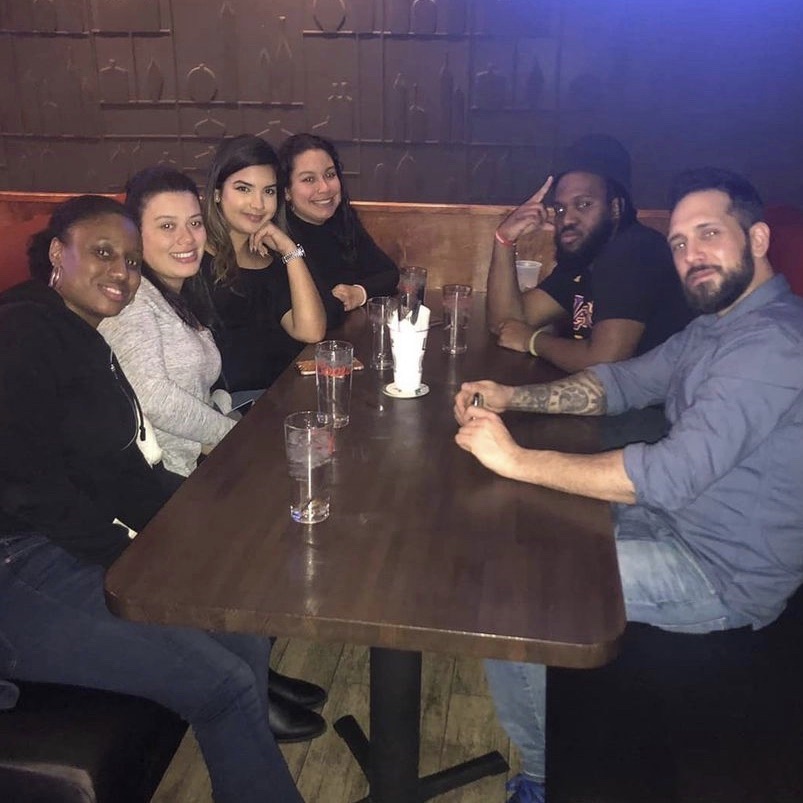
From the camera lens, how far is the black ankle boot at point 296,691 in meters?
2.09

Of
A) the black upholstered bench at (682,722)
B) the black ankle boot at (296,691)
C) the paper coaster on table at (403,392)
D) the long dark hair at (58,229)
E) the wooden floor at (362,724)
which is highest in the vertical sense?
the long dark hair at (58,229)

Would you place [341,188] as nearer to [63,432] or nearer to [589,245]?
[589,245]

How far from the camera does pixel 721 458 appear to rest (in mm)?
1386

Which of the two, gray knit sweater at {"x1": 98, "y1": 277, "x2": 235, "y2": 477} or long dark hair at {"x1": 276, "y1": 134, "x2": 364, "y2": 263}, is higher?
long dark hair at {"x1": 276, "y1": 134, "x2": 364, "y2": 263}

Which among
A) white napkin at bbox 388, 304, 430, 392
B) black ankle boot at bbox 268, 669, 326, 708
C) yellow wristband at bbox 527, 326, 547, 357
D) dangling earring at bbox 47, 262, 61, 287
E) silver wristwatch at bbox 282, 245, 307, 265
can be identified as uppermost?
dangling earring at bbox 47, 262, 61, 287

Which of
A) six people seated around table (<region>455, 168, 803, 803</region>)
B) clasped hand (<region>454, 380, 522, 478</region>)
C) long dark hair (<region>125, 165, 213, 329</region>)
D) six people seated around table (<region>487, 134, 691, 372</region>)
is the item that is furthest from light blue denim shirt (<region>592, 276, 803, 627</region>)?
long dark hair (<region>125, 165, 213, 329</region>)

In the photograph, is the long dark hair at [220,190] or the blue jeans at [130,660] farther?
the long dark hair at [220,190]

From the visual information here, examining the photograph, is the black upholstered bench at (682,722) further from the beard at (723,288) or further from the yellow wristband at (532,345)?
the yellow wristband at (532,345)

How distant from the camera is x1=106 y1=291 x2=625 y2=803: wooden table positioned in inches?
41.3

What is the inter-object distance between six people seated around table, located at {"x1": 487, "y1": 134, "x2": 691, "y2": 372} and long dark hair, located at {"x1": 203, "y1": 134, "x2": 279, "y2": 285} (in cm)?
84

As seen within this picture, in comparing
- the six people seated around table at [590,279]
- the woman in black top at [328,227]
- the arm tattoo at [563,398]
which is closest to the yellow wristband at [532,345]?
the six people seated around table at [590,279]

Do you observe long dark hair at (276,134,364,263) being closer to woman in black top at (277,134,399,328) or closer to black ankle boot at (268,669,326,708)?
woman in black top at (277,134,399,328)

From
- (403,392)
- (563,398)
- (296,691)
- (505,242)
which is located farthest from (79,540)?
(505,242)

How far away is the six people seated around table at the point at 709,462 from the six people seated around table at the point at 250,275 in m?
0.93
